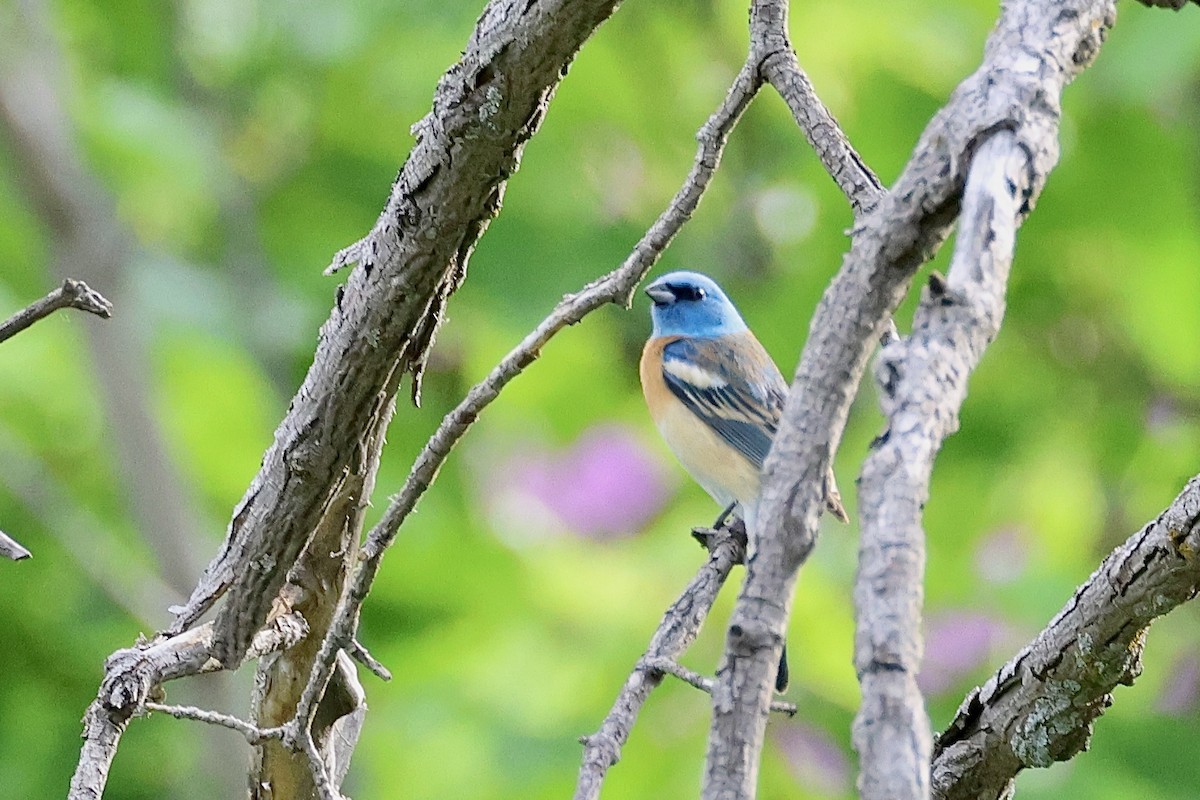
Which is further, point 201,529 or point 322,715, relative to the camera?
point 201,529

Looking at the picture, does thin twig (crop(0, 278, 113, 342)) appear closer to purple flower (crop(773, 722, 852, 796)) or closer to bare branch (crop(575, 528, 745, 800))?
bare branch (crop(575, 528, 745, 800))

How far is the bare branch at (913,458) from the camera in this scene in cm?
77

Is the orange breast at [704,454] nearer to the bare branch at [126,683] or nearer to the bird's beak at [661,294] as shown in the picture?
the bird's beak at [661,294]

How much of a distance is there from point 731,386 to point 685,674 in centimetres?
247

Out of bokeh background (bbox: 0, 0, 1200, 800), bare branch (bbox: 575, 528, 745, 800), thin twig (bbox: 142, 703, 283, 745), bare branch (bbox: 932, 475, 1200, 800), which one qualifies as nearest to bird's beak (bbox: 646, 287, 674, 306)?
bokeh background (bbox: 0, 0, 1200, 800)

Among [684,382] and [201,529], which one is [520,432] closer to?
[201,529]

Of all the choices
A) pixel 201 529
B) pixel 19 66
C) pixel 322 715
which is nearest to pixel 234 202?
pixel 19 66

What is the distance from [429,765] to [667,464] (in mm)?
1349

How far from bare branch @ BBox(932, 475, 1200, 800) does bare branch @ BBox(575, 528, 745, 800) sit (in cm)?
33

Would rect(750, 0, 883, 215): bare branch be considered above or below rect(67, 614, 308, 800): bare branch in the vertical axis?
above

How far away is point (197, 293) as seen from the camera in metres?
4.96

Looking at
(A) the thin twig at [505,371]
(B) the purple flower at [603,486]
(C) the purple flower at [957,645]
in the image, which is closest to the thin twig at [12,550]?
(A) the thin twig at [505,371]

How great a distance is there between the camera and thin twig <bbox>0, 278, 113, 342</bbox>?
1412 mm

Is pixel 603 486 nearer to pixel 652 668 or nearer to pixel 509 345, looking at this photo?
pixel 509 345
